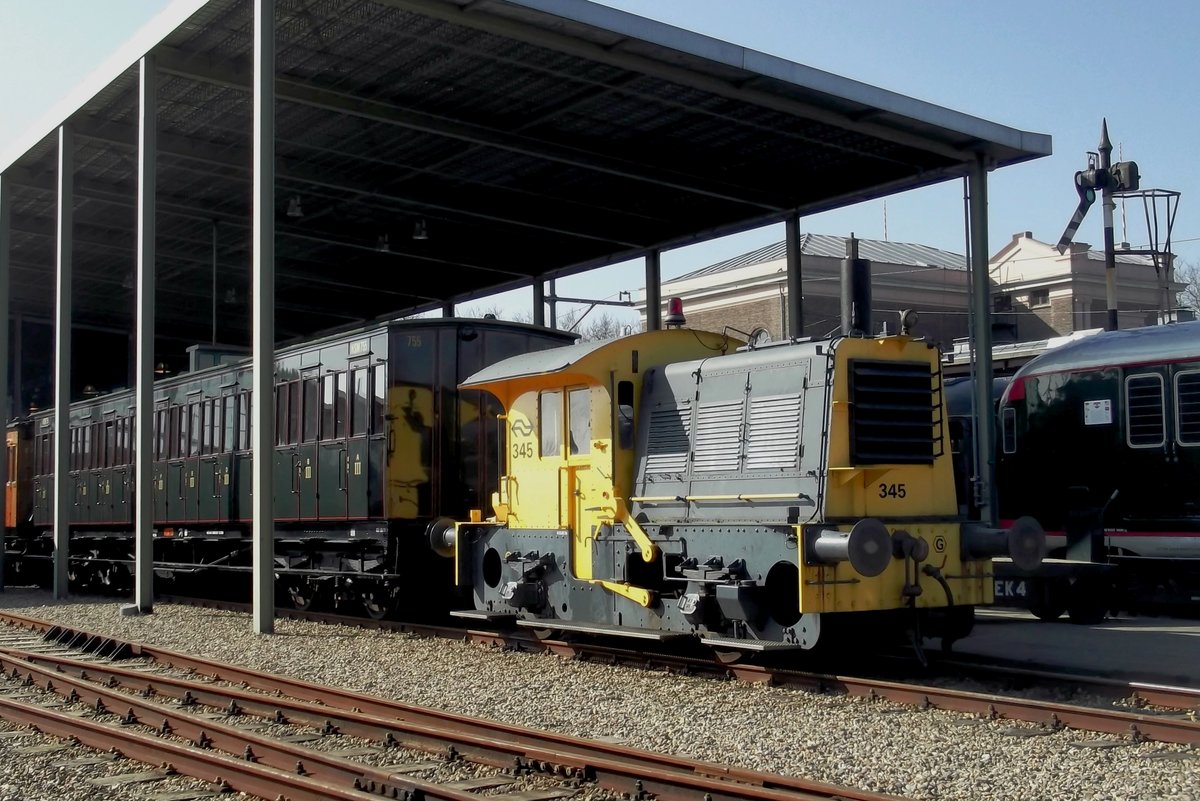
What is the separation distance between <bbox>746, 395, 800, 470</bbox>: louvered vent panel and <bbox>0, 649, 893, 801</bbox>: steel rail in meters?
3.34

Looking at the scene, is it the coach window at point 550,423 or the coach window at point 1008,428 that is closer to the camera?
the coach window at point 550,423

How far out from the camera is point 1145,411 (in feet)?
52.2

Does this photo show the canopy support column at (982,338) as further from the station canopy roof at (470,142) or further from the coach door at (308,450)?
the coach door at (308,450)

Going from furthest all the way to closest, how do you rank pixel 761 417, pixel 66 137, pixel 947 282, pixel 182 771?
1. pixel 947 282
2. pixel 66 137
3. pixel 761 417
4. pixel 182 771

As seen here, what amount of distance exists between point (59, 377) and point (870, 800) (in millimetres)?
18491


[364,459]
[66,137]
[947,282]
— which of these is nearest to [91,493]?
[66,137]

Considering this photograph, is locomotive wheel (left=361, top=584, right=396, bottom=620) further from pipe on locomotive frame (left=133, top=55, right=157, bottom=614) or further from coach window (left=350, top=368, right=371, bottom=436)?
pipe on locomotive frame (left=133, top=55, right=157, bottom=614)

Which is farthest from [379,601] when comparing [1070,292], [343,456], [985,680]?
[1070,292]

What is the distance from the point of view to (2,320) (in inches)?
904

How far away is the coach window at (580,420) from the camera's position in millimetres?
11539

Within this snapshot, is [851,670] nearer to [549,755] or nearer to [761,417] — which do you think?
[761,417]

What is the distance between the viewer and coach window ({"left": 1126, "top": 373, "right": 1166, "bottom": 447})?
620 inches

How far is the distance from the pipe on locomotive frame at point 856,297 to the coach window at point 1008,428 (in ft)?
27.4

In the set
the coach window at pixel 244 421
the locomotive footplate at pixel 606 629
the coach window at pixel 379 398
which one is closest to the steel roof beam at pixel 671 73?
the coach window at pixel 379 398
